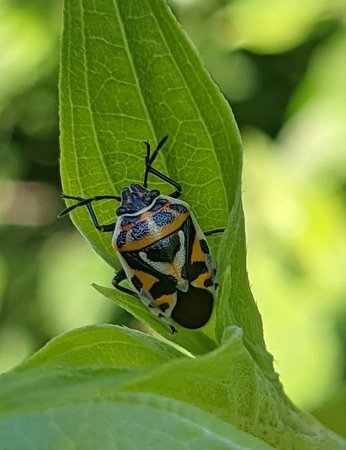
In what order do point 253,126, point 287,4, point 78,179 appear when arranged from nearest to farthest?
1. point 78,179
2. point 287,4
3. point 253,126

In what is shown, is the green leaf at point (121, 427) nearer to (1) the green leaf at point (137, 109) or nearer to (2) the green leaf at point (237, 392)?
(2) the green leaf at point (237, 392)

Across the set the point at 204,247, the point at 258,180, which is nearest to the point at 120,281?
the point at 204,247

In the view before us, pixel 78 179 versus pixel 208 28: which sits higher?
pixel 208 28

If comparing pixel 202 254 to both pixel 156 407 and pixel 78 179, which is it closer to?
pixel 78 179

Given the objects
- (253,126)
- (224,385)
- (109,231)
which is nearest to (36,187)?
(253,126)

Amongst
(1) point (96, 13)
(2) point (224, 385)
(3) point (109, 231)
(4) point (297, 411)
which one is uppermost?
(1) point (96, 13)

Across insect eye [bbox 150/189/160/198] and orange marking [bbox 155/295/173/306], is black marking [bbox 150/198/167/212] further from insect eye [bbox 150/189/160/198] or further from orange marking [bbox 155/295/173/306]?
orange marking [bbox 155/295/173/306]

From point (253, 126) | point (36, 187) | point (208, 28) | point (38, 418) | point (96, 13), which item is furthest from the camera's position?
point (36, 187)

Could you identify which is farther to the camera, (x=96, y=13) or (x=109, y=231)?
(x=109, y=231)
